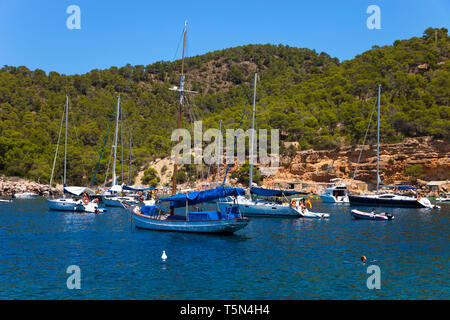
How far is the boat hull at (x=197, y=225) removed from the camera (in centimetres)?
2912

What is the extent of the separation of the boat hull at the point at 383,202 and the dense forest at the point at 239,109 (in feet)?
91.6

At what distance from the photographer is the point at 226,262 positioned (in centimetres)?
2145

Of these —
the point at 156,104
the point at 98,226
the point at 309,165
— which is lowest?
the point at 98,226

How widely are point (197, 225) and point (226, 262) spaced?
870 centimetres

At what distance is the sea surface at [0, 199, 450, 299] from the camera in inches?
648

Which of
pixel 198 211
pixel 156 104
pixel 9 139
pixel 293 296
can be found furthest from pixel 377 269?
pixel 156 104

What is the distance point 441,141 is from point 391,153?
941 cm

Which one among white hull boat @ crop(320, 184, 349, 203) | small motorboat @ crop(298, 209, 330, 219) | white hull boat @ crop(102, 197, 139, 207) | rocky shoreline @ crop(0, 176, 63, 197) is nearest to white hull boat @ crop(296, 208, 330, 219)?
small motorboat @ crop(298, 209, 330, 219)

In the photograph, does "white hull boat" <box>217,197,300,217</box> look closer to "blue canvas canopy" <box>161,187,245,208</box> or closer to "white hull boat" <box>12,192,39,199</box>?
"blue canvas canopy" <box>161,187,245,208</box>

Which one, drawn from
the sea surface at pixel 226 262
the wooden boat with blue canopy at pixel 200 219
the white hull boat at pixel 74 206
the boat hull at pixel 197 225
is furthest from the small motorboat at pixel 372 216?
the white hull boat at pixel 74 206

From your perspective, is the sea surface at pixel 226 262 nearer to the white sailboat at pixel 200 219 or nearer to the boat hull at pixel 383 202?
the white sailboat at pixel 200 219

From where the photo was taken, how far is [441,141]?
78.1 meters

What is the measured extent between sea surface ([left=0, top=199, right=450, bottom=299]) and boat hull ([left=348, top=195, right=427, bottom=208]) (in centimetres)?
2087

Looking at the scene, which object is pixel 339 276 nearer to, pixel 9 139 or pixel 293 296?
pixel 293 296
